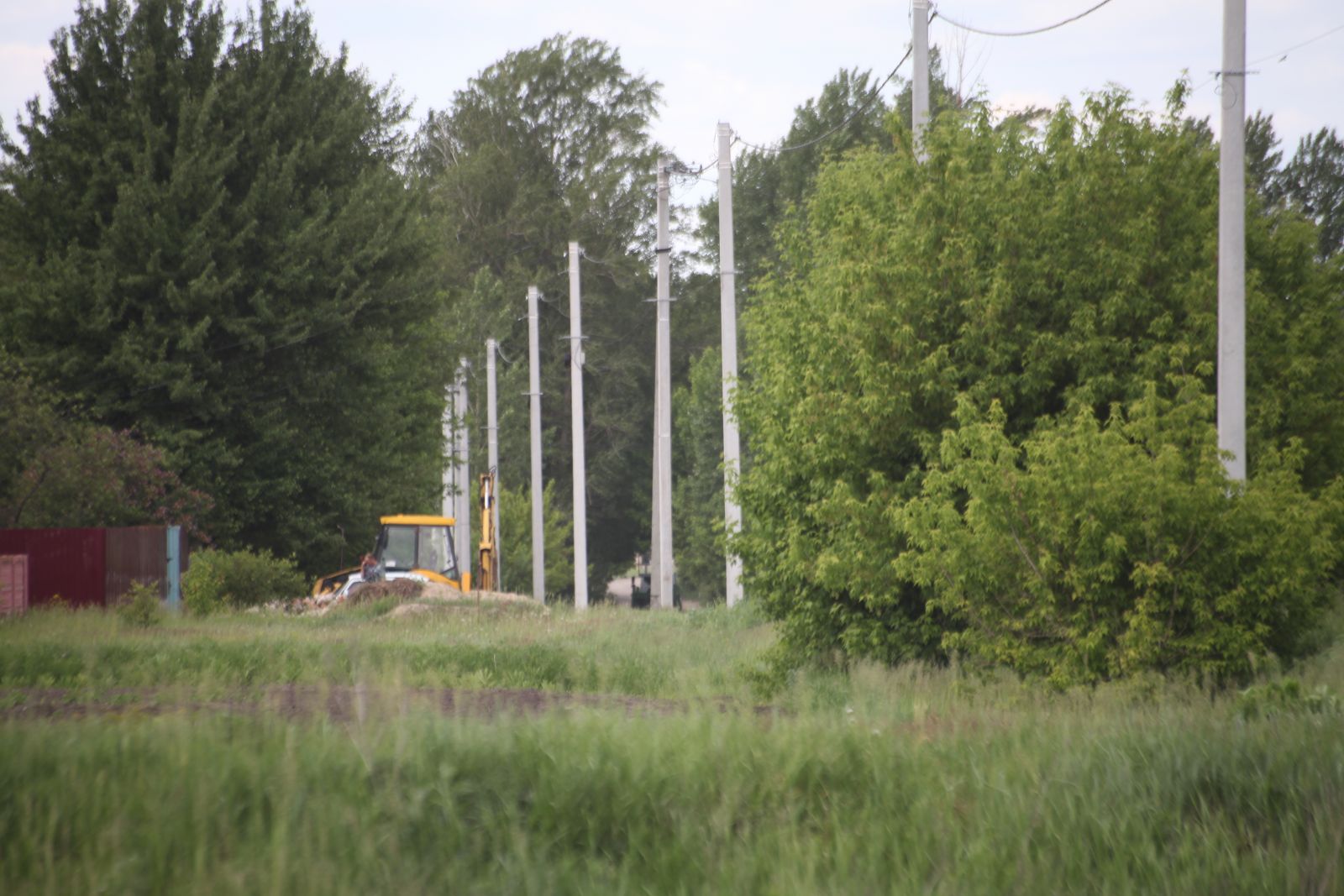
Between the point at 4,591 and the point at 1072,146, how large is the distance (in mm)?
18757

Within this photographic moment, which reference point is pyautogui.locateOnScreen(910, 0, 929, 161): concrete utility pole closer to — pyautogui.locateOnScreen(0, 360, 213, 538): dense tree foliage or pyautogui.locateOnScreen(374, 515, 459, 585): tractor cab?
pyautogui.locateOnScreen(0, 360, 213, 538): dense tree foliage

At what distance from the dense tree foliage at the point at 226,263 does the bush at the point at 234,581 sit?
267 centimetres

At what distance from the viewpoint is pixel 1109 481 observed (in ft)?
35.4

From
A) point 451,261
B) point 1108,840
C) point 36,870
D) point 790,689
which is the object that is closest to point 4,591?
point 790,689

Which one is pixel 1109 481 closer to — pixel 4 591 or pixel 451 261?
pixel 4 591

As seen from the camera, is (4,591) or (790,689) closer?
(790,689)

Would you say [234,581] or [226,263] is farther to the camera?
[226,263]

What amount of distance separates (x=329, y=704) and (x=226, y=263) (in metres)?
24.6

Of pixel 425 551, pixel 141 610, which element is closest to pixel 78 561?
pixel 141 610

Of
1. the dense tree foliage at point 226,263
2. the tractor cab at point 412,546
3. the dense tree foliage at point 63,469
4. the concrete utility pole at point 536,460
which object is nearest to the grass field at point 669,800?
the dense tree foliage at point 63,469

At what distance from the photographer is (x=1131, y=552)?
11172 mm

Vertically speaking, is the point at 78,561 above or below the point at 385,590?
above

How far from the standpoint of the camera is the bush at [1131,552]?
35.6ft

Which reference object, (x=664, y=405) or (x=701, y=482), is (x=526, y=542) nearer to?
(x=701, y=482)
